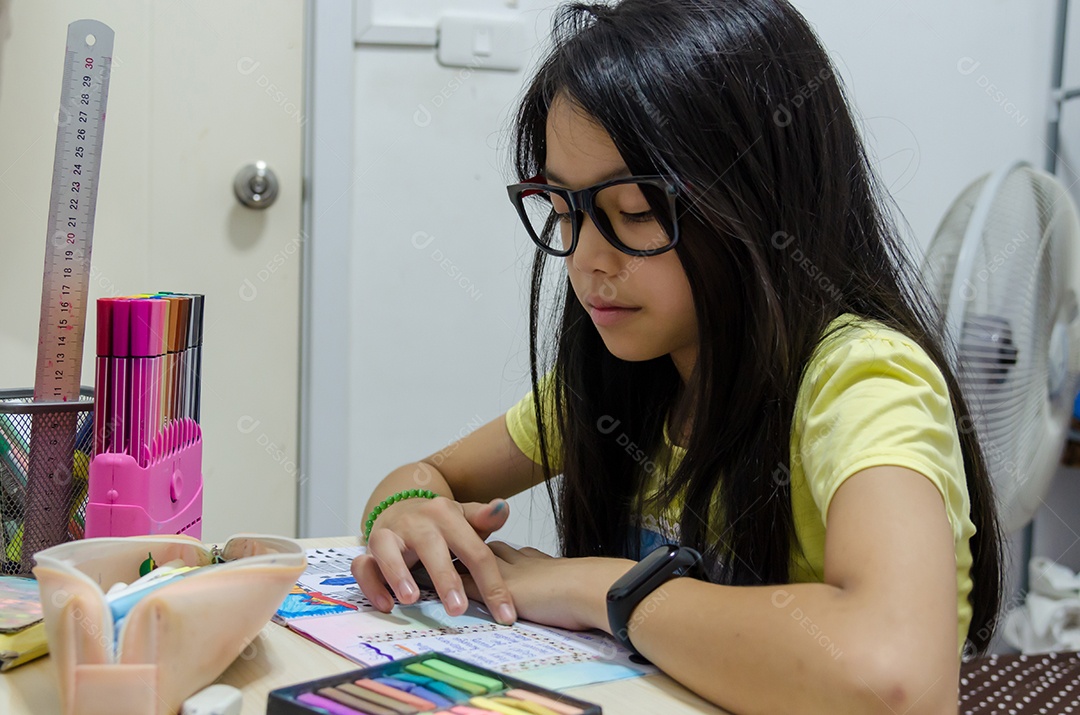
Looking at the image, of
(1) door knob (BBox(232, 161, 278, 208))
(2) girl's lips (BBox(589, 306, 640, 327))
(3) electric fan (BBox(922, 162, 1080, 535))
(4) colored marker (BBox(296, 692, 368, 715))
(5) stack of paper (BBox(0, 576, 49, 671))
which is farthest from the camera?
(1) door knob (BBox(232, 161, 278, 208))

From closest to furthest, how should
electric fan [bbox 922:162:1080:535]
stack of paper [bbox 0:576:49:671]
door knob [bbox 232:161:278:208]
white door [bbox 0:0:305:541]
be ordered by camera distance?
stack of paper [bbox 0:576:49:671] < electric fan [bbox 922:162:1080:535] < white door [bbox 0:0:305:541] < door knob [bbox 232:161:278:208]

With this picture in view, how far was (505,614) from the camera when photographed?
655 millimetres

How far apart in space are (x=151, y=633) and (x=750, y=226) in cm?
47

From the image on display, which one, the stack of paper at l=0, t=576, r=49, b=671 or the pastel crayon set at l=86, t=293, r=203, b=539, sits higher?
the pastel crayon set at l=86, t=293, r=203, b=539

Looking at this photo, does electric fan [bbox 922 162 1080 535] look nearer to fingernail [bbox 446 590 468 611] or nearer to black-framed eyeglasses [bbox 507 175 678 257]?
black-framed eyeglasses [bbox 507 175 678 257]

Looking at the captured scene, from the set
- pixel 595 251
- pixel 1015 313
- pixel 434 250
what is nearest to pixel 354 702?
pixel 595 251

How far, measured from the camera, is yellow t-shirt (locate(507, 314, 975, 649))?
0.60m

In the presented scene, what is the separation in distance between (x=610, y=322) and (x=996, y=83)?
1447 millimetres

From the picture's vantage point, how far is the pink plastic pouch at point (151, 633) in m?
0.45

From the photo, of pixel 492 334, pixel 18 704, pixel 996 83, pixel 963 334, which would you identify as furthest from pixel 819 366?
pixel 996 83

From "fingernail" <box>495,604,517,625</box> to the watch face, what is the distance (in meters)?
0.08

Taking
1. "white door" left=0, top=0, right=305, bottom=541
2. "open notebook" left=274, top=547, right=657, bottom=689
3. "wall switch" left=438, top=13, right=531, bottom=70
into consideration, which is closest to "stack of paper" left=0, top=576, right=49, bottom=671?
"open notebook" left=274, top=547, right=657, bottom=689

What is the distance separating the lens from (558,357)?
0.96 meters

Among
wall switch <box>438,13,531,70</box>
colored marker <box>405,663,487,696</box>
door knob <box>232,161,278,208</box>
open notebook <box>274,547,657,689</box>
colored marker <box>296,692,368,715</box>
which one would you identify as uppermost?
wall switch <box>438,13,531,70</box>
